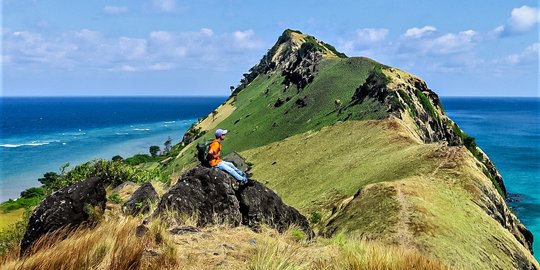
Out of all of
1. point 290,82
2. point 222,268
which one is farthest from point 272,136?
point 222,268

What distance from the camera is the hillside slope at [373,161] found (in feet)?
Result: 87.7

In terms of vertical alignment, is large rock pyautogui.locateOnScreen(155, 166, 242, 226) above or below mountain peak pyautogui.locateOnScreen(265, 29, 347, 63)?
below

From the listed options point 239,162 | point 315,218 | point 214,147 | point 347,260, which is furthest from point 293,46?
point 347,260

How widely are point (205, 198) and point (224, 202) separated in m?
0.68

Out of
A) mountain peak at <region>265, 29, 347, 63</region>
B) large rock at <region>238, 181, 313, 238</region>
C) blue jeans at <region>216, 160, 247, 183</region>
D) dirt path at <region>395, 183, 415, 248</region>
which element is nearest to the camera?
large rock at <region>238, 181, 313, 238</region>

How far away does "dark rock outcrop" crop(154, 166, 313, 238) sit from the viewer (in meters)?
15.0

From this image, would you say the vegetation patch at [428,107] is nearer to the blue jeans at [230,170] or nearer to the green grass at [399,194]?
the green grass at [399,194]

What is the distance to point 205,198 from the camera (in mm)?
15820

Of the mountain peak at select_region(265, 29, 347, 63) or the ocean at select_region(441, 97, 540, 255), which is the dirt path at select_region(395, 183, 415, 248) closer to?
the ocean at select_region(441, 97, 540, 255)

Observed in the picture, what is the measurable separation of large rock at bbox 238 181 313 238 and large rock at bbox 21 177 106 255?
5144 millimetres

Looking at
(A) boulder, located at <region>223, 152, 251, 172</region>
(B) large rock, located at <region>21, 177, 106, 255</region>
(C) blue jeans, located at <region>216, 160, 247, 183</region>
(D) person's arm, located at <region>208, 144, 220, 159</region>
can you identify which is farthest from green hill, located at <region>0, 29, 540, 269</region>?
(D) person's arm, located at <region>208, 144, 220, 159</region>

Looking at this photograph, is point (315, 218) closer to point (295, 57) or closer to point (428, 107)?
point (428, 107)

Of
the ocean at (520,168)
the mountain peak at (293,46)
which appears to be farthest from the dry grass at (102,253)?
the mountain peak at (293,46)

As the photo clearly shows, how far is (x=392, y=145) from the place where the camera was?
176 ft
